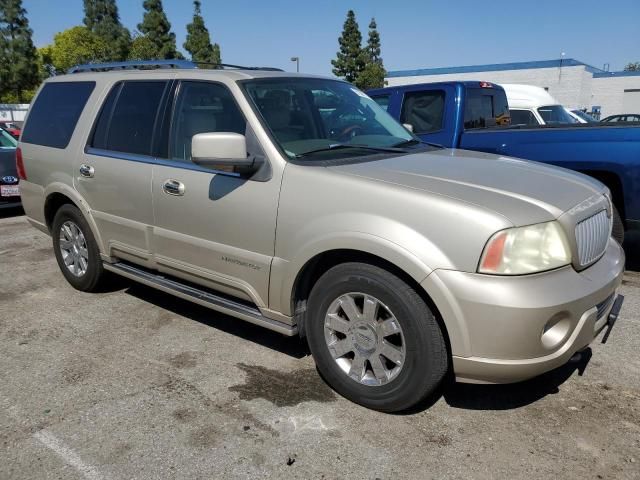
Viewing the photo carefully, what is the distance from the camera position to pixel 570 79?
3822cm

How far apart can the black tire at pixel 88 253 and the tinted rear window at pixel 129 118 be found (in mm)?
692

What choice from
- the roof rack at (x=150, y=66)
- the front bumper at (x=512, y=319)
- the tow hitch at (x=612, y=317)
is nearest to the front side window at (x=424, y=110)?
the roof rack at (x=150, y=66)

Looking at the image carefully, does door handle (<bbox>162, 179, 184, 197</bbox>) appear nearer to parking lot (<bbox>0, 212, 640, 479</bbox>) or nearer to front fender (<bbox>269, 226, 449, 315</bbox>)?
front fender (<bbox>269, 226, 449, 315</bbox>)

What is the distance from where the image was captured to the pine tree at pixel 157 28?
47219 millimetres

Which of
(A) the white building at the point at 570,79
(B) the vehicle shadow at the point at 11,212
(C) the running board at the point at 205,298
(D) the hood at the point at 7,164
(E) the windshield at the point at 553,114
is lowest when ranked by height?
(B) the vehicle shadow at the point at 11,212

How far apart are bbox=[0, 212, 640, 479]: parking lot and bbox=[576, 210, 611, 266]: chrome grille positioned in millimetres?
876

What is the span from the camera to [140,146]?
13.5 feet

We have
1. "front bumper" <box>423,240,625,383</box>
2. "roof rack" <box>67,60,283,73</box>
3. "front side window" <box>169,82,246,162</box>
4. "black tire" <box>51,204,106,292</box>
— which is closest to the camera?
"front bumper" <box>423,240,625,383</box>

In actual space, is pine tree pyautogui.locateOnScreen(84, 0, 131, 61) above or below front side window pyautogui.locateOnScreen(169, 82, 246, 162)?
above

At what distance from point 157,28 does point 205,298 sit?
49.5 meters

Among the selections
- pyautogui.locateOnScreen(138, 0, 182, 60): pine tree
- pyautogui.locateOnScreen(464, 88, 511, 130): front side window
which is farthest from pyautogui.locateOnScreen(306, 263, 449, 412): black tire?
pyautogui.locateOnScreen(138, 0, 182, 60): pine tree

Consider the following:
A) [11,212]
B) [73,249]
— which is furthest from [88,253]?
[11,212]

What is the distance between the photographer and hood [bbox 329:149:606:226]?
2674mm

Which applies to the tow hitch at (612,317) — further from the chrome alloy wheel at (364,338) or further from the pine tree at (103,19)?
the pine tree at (103,19)
